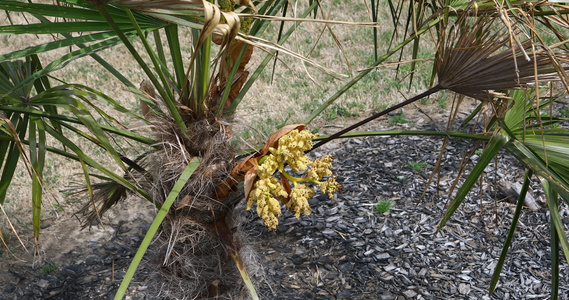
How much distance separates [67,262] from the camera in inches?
118

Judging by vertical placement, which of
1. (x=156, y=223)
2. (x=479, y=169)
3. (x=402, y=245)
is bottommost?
(x=402, y=245)

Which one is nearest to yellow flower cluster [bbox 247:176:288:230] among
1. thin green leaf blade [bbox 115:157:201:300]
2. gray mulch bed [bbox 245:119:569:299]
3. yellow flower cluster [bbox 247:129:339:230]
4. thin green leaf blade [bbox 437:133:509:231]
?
yellow flower cluster [bbox 247:129:339:230]

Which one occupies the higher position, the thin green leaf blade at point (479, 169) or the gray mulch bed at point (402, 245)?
the thin green leaf blade at point (479, 169)

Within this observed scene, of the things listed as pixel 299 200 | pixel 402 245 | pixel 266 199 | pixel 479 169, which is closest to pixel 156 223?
pixel 266 199

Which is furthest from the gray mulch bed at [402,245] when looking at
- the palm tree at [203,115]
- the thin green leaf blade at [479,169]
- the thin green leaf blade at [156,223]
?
the thin green leaf blade at [156,223]

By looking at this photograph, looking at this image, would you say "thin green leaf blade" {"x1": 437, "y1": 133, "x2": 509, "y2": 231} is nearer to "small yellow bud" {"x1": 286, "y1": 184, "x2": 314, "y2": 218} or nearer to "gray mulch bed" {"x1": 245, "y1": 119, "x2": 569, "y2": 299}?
"small yellow bud" {"x1": 286, "y1": 184, "x2": 314, "y2": 218}

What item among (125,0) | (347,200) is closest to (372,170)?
(347,200)

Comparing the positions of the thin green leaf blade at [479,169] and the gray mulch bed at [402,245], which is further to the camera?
the gray mulch bed at [402,245]

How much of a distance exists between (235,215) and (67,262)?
4.80ft

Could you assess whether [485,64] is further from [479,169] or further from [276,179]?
[276,179]

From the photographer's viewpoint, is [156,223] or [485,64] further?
[485,64]

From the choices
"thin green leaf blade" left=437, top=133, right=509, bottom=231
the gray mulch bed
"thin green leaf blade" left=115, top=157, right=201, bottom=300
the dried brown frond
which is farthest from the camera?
the gray mulch bed

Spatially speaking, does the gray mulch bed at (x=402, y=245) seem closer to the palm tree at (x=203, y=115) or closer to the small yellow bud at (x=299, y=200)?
the palm tree at (x=203, y=115)

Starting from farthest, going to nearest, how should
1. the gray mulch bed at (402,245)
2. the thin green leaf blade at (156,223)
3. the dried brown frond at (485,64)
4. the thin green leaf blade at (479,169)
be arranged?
the gray mulch bed at (402,245), the thin green leaf blade at (479,169), the dried brown frond at (485,64), the thin green leaf blade at (156,223)
